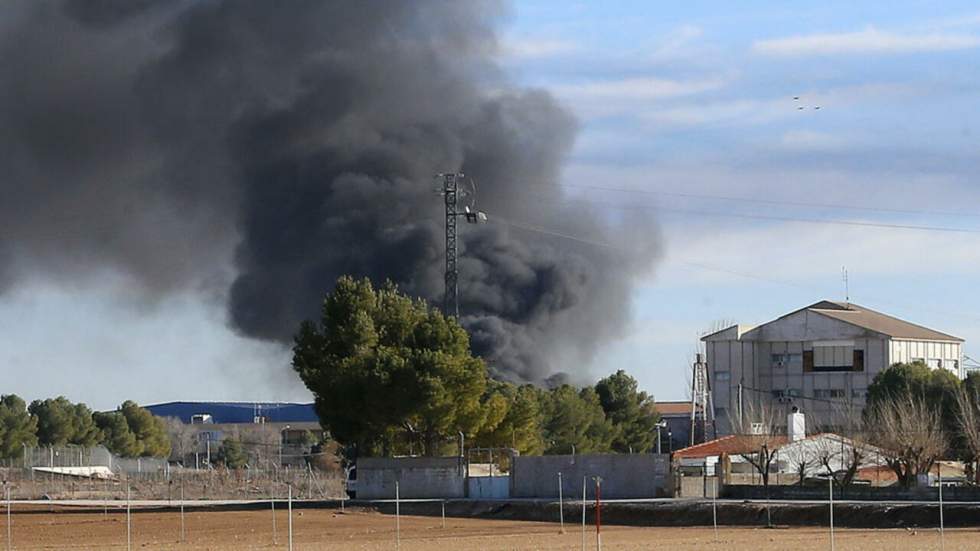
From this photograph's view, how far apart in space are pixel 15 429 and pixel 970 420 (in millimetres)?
59858

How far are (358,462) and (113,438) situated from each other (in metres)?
53.7

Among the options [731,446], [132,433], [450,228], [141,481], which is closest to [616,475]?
[731,446]

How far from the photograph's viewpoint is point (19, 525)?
144ft

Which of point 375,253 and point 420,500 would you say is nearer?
point 420,500

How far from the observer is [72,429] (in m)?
105

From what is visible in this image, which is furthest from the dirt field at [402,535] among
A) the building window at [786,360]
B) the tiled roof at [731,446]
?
the building window at [786,360]

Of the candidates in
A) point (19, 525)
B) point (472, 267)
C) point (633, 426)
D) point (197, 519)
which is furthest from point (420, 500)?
point (472, 267)

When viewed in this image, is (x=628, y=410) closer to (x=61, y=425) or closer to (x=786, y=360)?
(x=786, y=360)

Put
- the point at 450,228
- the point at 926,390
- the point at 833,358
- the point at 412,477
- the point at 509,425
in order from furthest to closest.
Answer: the point at 833,358
the point at 450,228
the point at 926,390
the point at 509,425
the point at 412,477

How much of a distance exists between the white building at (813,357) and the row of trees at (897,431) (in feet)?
26.4

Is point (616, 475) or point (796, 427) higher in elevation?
point (796, 427)

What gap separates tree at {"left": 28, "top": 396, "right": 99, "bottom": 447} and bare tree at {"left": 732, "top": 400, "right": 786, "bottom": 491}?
44.6 meters

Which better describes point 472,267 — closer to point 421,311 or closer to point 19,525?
point 421,311

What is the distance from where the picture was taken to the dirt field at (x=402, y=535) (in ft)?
108
